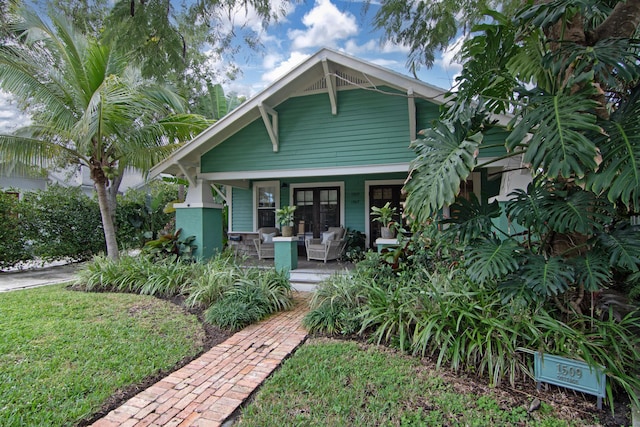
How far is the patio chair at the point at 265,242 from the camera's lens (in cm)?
880

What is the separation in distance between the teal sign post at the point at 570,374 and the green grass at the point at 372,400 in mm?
259

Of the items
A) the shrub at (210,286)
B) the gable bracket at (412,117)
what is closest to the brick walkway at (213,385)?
the shrub at (210,286)

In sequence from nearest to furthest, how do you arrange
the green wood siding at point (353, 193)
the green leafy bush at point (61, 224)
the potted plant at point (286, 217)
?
1. the potted plant at point (286, 217)
2. the green leafy bush at point (61, 224)
3. the green wood siding at point (353, 193)

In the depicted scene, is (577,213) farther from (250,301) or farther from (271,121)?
(271,121)

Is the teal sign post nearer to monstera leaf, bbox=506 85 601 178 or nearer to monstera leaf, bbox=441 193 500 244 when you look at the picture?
monstera leaf, bbox=441 193 500 244

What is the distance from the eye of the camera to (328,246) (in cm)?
795

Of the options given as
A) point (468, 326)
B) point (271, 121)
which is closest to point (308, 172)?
point (271, 121)

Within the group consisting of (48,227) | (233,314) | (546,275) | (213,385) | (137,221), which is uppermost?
(137,221)

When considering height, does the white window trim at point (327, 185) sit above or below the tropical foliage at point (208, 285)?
above

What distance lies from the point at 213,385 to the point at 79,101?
276 inches

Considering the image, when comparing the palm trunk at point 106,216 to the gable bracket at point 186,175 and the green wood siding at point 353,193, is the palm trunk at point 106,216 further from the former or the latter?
the green wood siding at point 353,193

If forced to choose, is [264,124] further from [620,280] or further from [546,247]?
[620,280]

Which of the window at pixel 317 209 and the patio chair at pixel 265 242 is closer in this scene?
the patio chair at pixel 265 242

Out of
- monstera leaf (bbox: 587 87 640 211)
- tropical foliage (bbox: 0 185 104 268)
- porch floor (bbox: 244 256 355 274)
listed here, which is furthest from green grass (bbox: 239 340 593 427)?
tropical foliage (bbox: 0 185 104 268)
